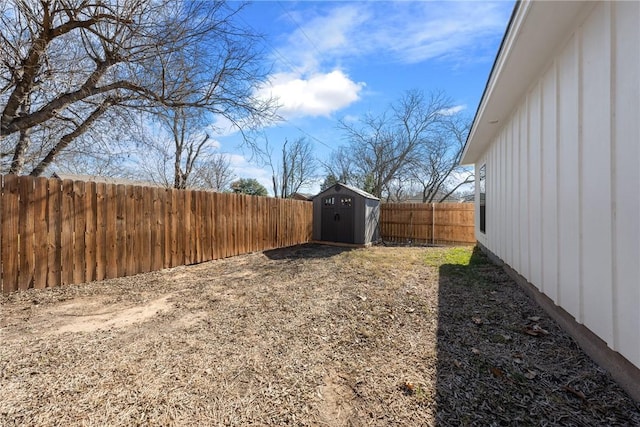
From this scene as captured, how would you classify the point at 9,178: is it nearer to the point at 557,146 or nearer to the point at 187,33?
the point at 187,33

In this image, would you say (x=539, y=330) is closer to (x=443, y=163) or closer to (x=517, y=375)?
(x=517, y=375)

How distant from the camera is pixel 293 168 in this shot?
2712 centimetres

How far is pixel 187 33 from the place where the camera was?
4191mm

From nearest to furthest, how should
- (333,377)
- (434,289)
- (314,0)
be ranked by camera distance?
(333,377) → (434,289) → (314,0)

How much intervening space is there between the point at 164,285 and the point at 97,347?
2123mm

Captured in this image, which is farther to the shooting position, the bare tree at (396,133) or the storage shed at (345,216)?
the bare tree at (396,133)

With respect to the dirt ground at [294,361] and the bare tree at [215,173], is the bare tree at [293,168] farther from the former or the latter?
the dirt ground at [294,361]

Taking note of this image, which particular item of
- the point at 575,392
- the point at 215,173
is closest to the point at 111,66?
the point at 575,392

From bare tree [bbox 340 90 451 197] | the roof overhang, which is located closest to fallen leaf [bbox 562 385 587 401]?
the roof overhang

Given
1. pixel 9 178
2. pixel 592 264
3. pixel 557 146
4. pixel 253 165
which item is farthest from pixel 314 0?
pixel 592 264

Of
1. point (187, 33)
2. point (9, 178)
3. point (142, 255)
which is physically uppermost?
point (187, 33)

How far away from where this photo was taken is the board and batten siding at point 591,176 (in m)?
1.69

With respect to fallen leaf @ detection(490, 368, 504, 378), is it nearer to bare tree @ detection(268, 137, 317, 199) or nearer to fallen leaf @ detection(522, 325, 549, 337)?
fallen leaf @ detection(522, 325, 549, 337)

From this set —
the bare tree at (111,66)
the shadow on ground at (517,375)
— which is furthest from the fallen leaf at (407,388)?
the bare tree at (111,66)
